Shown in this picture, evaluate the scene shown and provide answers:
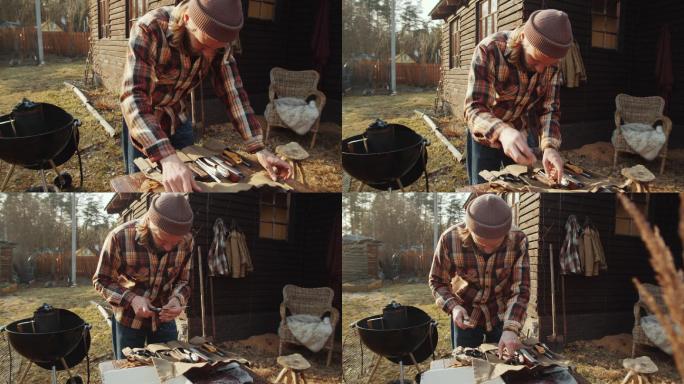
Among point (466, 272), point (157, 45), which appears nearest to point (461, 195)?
point (466, 272)

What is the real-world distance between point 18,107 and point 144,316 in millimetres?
1319

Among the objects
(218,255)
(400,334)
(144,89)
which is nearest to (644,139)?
(400,334)

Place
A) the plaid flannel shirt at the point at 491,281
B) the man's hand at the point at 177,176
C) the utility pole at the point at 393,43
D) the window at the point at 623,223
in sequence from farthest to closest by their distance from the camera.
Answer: the window at the point at 623,223
the plaid flannel shirt at the point at 491,281
the utility pole at the point at 393,43
the man's hand at the point at 177,176

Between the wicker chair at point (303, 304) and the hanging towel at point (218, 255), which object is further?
the wicker chair at point (303, 304)

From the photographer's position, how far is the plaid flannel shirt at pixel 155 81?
4062 mm

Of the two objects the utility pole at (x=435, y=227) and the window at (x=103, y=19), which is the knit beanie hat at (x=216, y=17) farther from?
the utility pole at (x=435, y=227)

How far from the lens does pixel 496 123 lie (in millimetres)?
4441

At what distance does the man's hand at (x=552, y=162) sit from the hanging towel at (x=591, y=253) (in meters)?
0.67

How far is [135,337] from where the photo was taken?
15.5ft

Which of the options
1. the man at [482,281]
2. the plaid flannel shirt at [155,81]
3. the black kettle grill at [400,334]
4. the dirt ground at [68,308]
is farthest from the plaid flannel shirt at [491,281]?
the dirt ground at [68,308]

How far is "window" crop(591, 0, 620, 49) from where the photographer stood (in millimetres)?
4664

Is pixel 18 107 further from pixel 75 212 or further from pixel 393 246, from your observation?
pixel 393 246

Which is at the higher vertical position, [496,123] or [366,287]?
[496,123]

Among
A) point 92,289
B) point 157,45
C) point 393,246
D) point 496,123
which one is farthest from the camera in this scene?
point 393,246
